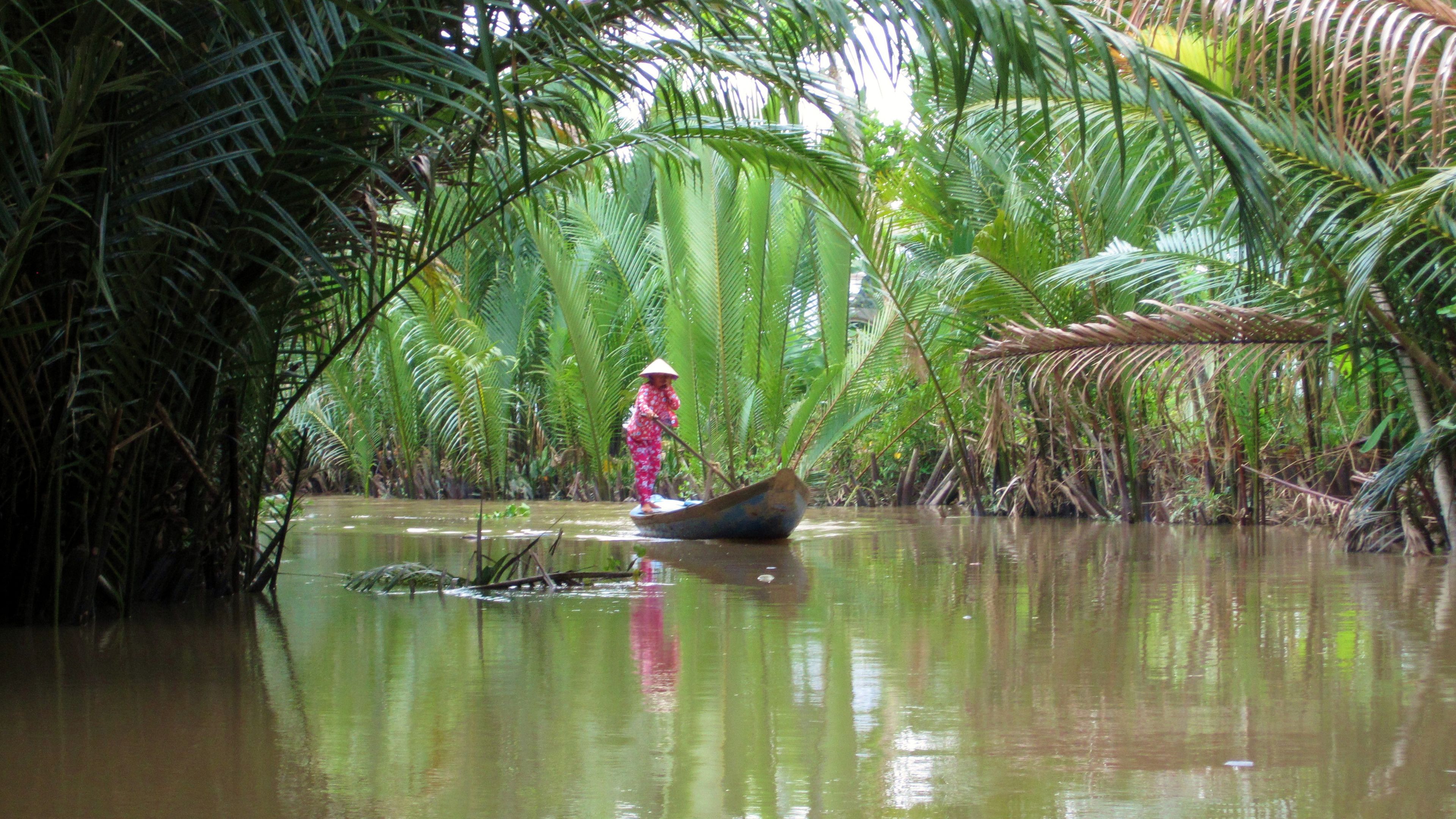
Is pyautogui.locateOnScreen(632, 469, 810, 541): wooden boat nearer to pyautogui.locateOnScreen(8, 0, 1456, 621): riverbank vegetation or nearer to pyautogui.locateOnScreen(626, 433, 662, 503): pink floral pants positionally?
pyautogui.locateOnScreen(8, 0, 1456, 621): riverbank vegetation

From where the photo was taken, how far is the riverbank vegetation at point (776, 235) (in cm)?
365

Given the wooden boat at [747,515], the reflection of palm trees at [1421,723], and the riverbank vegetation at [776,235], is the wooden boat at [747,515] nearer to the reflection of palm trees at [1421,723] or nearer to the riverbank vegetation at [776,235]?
the riverbank vegetation at [776,235]

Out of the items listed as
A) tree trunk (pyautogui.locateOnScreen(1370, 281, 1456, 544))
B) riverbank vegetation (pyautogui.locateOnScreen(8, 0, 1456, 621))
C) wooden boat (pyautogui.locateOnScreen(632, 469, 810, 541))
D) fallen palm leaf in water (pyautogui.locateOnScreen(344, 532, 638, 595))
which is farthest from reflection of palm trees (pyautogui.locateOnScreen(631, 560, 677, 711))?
tree trunk (pyautogui.locateOnScreen(1370, 281, 1456, 544))

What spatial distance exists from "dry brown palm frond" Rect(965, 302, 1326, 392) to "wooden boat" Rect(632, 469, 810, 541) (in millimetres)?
1645

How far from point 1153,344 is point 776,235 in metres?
6.24

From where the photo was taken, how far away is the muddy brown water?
246 centimetres

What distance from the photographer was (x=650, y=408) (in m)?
11.5

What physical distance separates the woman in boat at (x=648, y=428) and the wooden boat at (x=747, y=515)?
6.50 ft

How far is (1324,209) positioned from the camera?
21.4 ft

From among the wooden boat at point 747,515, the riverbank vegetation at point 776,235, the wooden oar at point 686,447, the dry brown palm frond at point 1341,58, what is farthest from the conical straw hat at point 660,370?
the dry brown palm frond at point 1341,58

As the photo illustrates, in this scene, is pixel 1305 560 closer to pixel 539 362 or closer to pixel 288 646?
pixel 288 646

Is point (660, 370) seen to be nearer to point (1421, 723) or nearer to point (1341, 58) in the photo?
point (1341, 58)

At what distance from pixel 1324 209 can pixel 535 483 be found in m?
13.2

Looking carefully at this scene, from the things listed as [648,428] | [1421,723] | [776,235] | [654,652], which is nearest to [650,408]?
[648,428]
